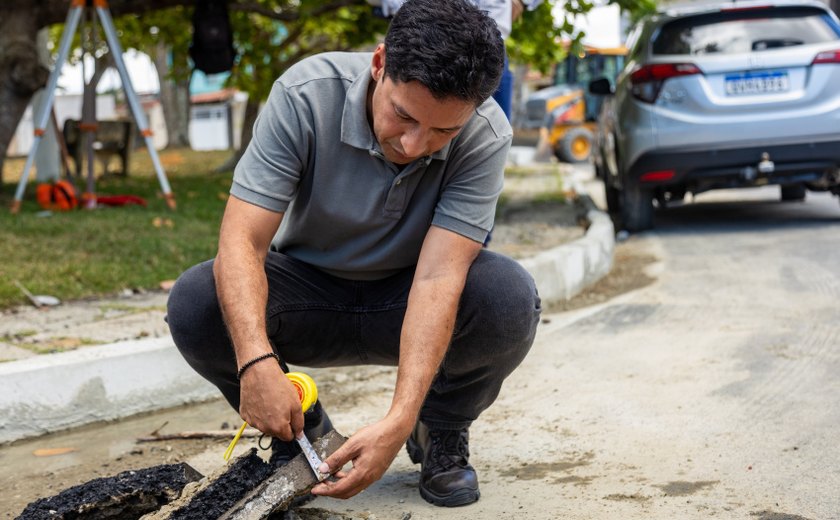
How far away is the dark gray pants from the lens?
9.32 ft

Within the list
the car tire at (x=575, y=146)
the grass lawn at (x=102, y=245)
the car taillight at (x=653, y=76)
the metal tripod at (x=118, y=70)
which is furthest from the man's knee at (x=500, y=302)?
the car tire at (x=575, y=146)

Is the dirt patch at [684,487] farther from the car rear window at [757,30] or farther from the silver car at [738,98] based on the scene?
the car rear window at [757,30]

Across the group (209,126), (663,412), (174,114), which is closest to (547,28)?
(663,412)

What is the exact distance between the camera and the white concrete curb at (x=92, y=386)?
3.69m

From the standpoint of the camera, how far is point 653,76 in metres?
8.01

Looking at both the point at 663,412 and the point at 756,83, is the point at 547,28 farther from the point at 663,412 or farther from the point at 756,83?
the point at 663,412

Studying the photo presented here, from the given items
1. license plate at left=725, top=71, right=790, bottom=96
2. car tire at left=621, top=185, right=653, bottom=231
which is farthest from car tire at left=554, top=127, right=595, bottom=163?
license plate at left=725, top=71, right=790, bottom=96

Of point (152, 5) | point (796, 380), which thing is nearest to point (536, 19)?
point (152, 5)

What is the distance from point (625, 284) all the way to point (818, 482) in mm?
3586

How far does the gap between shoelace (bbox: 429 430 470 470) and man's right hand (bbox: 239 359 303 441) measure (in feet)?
2.29

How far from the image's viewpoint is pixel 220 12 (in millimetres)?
10289

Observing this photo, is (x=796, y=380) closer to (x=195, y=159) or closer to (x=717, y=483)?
(x=717, y=483)

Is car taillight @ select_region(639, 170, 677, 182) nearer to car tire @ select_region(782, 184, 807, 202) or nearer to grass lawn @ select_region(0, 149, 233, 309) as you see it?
car tire @ select_region(782, 184, 807, 202)

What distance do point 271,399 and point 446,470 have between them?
80cm
